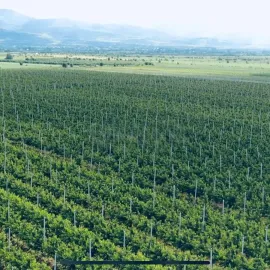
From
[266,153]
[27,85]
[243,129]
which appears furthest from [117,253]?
[27,85]

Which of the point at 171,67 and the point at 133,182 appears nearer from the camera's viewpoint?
the point at 133,182

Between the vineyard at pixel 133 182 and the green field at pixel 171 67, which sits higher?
the green field at pixel 171 67

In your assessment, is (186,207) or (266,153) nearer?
(186,207)

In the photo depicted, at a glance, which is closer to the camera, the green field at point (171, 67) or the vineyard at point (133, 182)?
the vineyard at point (133, 182)

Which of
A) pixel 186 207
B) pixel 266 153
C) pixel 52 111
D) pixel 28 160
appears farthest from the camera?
pixel 52 111

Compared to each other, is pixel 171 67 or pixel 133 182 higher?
pixel 171 67

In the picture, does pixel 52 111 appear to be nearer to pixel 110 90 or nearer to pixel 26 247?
pixel 110 90

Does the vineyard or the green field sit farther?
the green field

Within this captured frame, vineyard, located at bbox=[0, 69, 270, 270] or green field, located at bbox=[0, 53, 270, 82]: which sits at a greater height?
green field, located at bbox=[0, 53, 270, 82]
